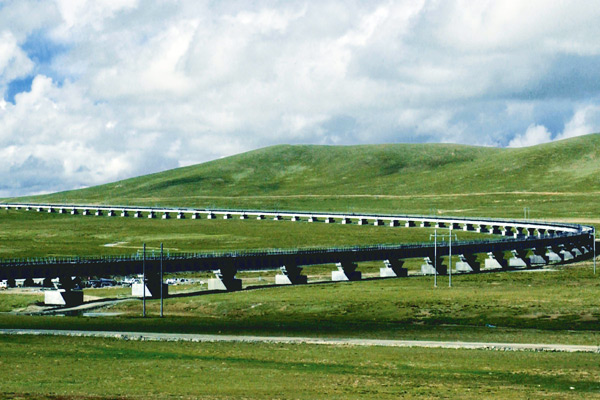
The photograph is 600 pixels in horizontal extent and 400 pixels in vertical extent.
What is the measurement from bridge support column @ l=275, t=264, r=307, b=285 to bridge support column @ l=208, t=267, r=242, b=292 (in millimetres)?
8453

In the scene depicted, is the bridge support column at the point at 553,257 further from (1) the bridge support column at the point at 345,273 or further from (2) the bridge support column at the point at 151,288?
(2) the bridge support column at the point at 151,288

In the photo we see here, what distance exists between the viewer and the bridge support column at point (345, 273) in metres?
136

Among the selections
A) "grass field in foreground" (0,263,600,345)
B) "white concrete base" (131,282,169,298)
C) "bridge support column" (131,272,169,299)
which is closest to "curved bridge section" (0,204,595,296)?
"bridge support column" (131,272,169,299)

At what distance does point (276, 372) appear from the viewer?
50.3m

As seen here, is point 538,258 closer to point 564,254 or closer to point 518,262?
point 518,262

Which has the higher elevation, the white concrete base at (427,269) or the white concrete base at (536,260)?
the white concrete base at (536,260)

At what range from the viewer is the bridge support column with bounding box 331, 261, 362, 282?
136000 millimetres

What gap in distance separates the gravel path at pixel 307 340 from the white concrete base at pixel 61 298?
3270 centimetres

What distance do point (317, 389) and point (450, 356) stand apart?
1665 cm

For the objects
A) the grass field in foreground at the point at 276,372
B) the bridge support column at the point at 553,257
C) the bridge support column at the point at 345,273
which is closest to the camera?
the grass field in foreground at the point at 276,372

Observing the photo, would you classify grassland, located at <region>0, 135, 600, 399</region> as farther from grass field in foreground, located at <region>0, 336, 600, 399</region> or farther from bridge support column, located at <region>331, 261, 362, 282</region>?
bridge support column, located at <region>331, 261, 362, 282</region>

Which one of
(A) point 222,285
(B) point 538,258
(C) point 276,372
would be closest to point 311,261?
(A) point 222,285

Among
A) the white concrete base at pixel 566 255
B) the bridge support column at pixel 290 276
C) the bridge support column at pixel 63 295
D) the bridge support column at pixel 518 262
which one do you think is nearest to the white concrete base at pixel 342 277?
the bridge support column at pixel 290 276

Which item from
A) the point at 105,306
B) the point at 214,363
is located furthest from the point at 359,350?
the point at 105,306
